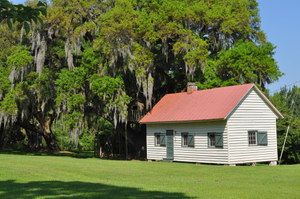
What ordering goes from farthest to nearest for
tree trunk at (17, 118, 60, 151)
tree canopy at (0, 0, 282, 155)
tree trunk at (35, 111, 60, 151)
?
tree trunk at (35, 111, 60, 151) → tree trunk at (17, 118, 60, 151) → tree canopy at (0, 0, 282, 155)

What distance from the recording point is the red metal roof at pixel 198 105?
72.6 feet

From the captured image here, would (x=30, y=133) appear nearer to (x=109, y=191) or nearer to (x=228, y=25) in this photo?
(x=228, y=25)

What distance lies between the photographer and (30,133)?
4275 centimetres

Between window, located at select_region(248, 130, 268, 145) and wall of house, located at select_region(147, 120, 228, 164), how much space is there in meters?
2.19

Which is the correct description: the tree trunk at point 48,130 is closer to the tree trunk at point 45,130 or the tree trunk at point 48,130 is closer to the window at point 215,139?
the tree trunk at point 45,130

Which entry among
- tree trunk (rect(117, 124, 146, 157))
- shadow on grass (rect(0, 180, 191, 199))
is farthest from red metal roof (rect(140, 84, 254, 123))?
shadow on grass (rect(0, 180, 191, 199))

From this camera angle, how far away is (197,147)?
23172mm

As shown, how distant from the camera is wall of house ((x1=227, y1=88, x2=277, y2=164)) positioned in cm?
2167

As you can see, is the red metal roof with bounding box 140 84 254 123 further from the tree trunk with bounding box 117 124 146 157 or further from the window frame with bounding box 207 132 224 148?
the tree trunk with bounding box 117 124 146 157

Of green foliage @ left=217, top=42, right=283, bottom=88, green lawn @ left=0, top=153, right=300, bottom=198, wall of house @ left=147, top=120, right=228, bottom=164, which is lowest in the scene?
green lawn @ left=0, top=153, right=300, bottom=198

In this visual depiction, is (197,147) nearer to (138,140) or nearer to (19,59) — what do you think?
(138,140)

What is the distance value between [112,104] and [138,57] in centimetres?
389

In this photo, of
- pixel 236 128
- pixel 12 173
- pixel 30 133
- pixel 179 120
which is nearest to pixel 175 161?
pixel 179 120

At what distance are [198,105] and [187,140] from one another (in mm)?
2509
